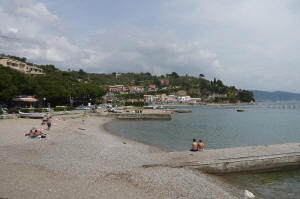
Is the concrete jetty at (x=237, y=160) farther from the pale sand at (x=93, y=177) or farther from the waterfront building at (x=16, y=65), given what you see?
the waterfront building at (x=16, y=65)

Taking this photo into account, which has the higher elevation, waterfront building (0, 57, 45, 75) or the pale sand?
waterfront building (0, 57, 45, 75)

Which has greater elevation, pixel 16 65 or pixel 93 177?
pixel 16 65

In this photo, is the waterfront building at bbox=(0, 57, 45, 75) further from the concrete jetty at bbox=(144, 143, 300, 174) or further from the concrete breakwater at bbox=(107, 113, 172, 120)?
the concrete jetty at bbox=(144, 143, 300, 174)

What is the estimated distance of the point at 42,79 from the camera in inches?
2749

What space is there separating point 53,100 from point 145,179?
65.1 m

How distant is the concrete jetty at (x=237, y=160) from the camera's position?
1409 centimetres

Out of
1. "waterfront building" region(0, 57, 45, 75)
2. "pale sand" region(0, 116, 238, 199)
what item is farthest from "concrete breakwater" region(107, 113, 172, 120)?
"waterfront building" region(0, 57, 45, 75)

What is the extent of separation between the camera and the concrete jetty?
46.2ft

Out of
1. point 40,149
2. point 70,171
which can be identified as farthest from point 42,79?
point 70,171

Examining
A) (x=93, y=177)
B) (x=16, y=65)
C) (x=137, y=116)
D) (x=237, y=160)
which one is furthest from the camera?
(x=16, y=65)

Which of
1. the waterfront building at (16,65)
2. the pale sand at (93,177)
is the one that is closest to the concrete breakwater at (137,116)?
the pale sand at (93,177)

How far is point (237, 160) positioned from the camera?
48.8ft

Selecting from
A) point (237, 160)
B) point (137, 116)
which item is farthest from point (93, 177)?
point (137, 116)

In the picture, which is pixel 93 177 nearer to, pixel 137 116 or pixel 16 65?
pixel 137 116
